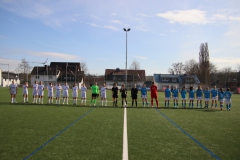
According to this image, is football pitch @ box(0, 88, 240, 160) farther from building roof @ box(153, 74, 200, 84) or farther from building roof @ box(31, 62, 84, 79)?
building roof @ box(31, 62, 84, 79)

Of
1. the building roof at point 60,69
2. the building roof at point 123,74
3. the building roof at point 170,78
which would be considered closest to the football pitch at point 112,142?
Answer: the building roof at point 170,78

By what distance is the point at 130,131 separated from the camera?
8.70 metres

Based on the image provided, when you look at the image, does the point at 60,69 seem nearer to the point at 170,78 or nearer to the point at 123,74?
the point at 123,74

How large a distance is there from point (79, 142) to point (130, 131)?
2.43m

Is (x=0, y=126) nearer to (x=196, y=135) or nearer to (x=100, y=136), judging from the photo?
(x=100, y=136)

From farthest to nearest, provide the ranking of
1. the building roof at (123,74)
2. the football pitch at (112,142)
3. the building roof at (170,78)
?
1. the building roof at (123,74)
2. the building roof at (170,78)
3. the football pitch at (112,142)

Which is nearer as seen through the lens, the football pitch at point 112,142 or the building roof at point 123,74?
the football pitch at point 112,142

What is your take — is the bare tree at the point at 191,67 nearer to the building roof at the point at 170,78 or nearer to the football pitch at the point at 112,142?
the building roof at the point at 170,78

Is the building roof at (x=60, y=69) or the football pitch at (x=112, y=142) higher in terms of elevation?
the building roof at (x=60, y=69)

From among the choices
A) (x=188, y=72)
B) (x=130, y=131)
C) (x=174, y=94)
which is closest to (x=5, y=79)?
(x=188, y=72)

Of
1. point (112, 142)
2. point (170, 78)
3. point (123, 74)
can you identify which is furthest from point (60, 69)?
point (112, 142)

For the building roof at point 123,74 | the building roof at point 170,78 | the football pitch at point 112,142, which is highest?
the building roof at point 123,74

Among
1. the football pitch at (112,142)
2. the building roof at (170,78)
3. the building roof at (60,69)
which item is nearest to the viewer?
the football pitch at (112,142)

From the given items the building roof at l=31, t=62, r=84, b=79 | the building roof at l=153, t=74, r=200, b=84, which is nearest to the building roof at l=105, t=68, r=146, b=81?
the building roof at l=153, t=74, r=200, b=84
